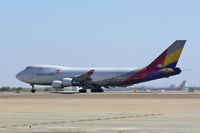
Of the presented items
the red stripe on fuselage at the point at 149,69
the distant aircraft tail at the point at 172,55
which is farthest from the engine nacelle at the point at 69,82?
the distant aircraft tail at the point at 172,55

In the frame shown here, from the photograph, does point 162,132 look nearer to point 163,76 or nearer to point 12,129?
point 12,129

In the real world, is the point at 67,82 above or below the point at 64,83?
above

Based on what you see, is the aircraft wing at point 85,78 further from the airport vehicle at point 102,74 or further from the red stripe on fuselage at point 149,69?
the red stripe on fuselage at point 149,69

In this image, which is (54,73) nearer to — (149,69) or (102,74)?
(102,74)

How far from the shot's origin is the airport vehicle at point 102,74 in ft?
249

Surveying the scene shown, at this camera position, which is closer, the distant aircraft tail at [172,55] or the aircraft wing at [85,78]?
the distant aircraft tail at [172,55]

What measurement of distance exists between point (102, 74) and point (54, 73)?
8.71 m

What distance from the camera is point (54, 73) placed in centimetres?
8344

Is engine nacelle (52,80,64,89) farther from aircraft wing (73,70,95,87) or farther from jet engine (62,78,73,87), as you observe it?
aircraft wing (73,70,95,87)

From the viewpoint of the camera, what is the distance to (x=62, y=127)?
18453 millimetres

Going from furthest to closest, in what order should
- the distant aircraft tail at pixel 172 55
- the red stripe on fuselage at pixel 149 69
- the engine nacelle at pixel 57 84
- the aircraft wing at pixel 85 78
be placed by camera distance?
1. the aircraft wing at pixel 85 78
2. the engine nacelle at pixel 57 84
3. the red stripe on fuselage at pixel 149 69
4. the distant aircraft tail at pixel 172 55

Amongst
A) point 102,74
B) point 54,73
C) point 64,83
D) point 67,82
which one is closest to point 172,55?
point 102,74

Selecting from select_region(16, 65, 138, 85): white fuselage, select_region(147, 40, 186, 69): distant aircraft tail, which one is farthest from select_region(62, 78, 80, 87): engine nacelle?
select_region(147, 40, 186, 69): distant aircraft tail

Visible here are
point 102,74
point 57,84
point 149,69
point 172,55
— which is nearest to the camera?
point 172,55
